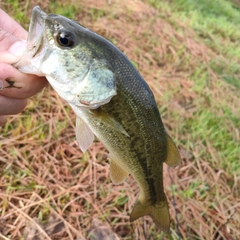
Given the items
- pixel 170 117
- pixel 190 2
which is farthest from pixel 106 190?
pixel 190 2

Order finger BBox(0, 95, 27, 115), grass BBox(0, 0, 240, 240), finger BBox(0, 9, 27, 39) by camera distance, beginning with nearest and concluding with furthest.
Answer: finger BBox(0, 95, 27, 115) < finger BBox(0, 9, 27, 39) < grass BBox(0, 0, 240, 240)

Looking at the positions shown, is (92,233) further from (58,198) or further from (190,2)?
(190,2)

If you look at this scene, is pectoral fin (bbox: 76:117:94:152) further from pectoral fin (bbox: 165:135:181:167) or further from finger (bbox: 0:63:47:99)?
pectoral fin (bbox: 165:135:181:167)

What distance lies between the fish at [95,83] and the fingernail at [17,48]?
35 millimetres

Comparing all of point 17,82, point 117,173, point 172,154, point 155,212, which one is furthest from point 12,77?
point 155,212

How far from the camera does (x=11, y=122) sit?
254 centimetres

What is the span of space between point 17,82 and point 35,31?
22 cm

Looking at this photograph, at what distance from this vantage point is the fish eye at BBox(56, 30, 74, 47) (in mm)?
1266

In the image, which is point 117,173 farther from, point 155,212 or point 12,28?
point 12,28

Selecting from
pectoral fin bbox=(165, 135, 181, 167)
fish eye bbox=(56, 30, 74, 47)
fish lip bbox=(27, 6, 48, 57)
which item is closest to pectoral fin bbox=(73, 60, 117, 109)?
fish eye bbox=(56, 30, 74, 47)

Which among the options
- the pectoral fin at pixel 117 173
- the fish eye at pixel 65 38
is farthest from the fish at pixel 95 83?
the pectoral fin at pixel 117 173

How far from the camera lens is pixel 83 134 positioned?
1.48 metres

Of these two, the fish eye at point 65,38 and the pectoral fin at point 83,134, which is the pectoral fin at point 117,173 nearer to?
the pectoral fin at point 83,134

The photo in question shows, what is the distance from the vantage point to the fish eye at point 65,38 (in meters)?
1.27
